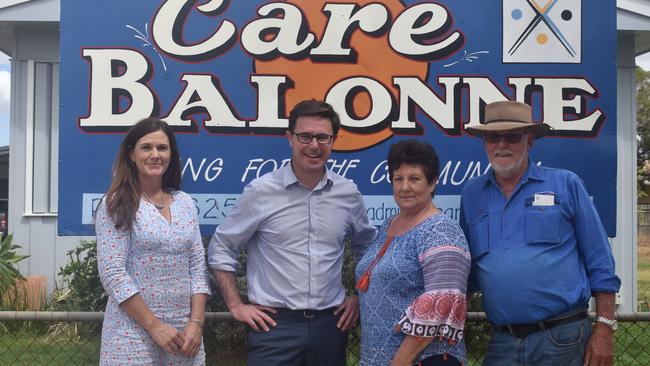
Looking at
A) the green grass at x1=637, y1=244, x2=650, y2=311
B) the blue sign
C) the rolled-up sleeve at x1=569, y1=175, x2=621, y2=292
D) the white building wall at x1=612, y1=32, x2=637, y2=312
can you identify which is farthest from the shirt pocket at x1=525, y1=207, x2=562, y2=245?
the green grass at x1=637, y1=244, x2=650, y2=311

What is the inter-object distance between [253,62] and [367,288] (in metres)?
1.70

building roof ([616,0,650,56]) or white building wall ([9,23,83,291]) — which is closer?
building roof ([616,0,650,56])

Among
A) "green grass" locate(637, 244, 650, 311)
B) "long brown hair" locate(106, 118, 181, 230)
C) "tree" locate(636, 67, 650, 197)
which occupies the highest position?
"tree" locate(636, 67, 650, 197)

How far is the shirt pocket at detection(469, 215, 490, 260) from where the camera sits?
3.40 meters

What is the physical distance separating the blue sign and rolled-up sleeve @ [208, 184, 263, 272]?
70 cm

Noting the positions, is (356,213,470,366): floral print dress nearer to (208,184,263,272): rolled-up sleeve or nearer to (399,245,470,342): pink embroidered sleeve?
(399,245,470,342): pink embroidered sleeve

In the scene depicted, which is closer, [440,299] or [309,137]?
[440,299]

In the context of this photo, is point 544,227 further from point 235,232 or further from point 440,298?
point 235,232

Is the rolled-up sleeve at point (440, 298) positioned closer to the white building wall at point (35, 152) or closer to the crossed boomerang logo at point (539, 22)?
the crossed boomerang logo at point (539, 22)

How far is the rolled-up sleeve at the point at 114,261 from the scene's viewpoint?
3.16 metres

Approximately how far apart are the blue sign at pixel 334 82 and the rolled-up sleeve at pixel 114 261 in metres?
1.20

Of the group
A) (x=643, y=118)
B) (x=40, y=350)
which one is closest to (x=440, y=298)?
(x=40, y=350)

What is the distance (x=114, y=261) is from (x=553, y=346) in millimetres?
1847

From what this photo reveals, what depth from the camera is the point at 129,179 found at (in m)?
3.32
